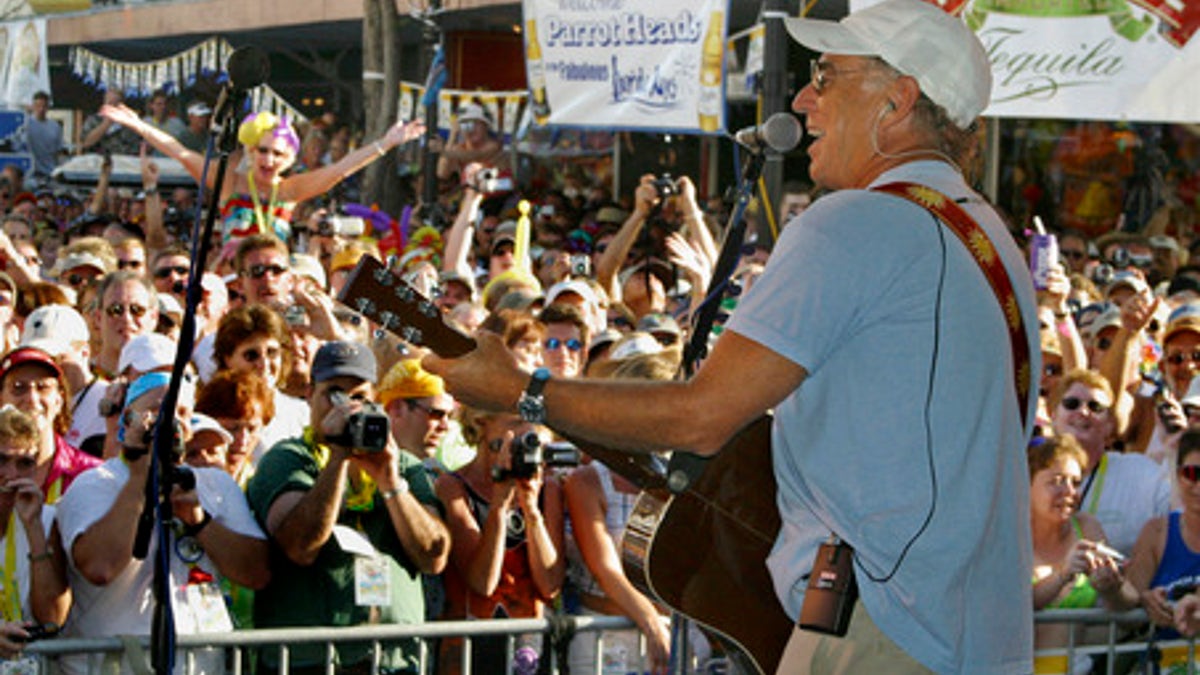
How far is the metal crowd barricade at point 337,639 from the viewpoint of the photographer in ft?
15.0

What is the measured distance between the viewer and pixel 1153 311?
948cm

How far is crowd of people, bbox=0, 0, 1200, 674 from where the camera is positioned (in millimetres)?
3176

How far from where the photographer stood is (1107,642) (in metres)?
5.88

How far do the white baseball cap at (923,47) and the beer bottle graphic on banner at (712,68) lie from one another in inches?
299

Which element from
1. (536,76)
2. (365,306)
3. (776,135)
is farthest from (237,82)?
(536,76)

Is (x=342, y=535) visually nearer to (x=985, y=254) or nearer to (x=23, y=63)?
(x=985, y=254)

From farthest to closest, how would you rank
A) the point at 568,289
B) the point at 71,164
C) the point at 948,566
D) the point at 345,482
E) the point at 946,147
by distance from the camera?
the point at 71,164, the point at 568,289, the point at 345,482, the point at 946,147, the point at 948,566

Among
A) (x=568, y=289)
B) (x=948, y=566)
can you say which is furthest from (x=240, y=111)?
(x=568, y=289)

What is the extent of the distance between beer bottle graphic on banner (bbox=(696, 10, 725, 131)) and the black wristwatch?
7778 millimetres

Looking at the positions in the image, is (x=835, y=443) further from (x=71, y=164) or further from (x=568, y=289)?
(x=71, y=164)

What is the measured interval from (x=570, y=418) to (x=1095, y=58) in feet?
22.8

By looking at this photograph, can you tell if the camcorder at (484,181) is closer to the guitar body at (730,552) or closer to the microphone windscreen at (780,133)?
the microphone windscreen at (780,133)

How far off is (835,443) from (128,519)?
90.3 inches

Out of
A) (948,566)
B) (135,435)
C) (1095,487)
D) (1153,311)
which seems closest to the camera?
(948,566)
